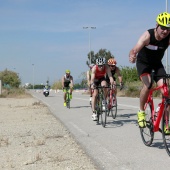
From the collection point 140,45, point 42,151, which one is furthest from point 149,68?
point 42,151

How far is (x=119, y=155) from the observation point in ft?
20.6

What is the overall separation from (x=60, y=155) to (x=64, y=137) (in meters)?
2.13

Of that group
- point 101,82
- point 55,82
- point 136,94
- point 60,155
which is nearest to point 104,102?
point 101,82

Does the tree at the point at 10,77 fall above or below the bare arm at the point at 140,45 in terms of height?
above

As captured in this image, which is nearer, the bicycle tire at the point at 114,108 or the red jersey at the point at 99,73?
the red jersey at the point at 99,73

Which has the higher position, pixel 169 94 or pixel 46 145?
pixel 169 94

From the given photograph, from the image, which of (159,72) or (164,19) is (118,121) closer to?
(159,72)

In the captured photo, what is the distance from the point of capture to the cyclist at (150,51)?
5.96m

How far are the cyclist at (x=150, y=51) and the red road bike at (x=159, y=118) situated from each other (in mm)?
104

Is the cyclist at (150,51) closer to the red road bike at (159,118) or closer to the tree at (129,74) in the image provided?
the red road bike at (159,118)

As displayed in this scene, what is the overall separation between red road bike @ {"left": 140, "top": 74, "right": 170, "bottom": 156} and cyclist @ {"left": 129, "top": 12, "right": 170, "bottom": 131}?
104mm

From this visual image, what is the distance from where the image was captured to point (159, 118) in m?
6.18

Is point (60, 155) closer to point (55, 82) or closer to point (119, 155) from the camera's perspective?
point (119, 155)

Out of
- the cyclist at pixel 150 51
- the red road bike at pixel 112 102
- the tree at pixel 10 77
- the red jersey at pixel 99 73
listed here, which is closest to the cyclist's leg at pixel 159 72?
the cyclist at pixel 150 51
